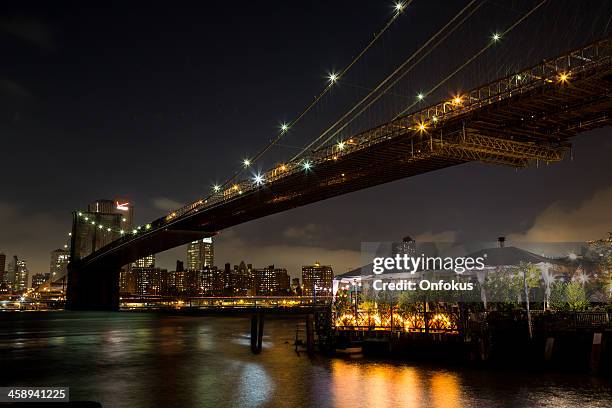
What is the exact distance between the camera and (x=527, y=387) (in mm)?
18625

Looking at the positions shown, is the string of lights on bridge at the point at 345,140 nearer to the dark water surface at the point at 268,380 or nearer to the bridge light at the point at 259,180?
the bridge light at the point at 259,180

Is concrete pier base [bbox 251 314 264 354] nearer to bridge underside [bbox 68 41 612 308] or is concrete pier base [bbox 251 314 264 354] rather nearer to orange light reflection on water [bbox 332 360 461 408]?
orange light reflection on water [bbox 332 360 461 408]

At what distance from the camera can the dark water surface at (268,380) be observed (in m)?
17.0

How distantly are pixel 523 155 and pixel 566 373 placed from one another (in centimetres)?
1448

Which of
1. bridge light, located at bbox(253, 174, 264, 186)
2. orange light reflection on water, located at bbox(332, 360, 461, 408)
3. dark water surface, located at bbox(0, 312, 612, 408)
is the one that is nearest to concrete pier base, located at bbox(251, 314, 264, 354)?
dark water surface, located at bbox(0, 312, 612, 408)

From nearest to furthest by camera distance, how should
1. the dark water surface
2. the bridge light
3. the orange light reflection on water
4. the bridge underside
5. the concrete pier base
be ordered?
1. the orange light reflection on water
2. the dark water surface
3. the bridge underside
4. the concrete pier base
5. the bridge light

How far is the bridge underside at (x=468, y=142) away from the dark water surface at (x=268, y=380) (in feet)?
41.0

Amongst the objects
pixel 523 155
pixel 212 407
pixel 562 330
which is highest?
pixel 523 155

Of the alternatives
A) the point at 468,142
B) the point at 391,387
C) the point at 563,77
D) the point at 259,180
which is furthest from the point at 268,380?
the point at 259,180

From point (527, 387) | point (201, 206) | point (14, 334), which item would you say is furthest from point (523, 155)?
point (201, 206)

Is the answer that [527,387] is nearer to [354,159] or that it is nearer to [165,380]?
[165,380]

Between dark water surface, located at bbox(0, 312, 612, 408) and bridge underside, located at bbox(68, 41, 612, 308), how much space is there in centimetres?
1249

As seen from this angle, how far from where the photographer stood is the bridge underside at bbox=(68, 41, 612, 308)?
28.0 meters

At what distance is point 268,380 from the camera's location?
20.8m
